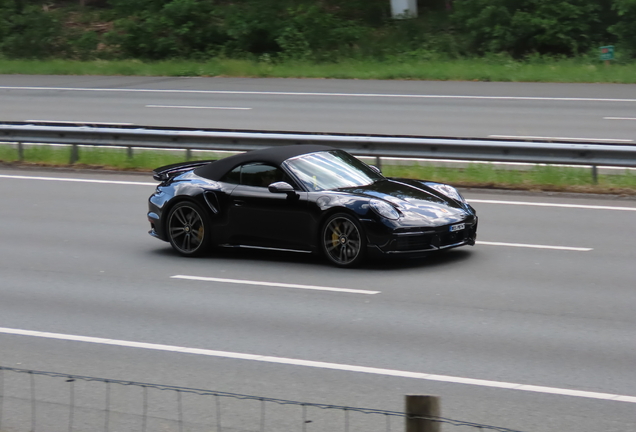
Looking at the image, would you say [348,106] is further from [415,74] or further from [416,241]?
[416,241]

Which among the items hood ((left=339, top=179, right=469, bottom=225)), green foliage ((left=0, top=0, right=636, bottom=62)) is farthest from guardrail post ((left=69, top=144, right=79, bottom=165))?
green foliage ((left=0, top=0, right=636, bottom=62))

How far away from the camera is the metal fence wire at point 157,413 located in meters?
5.93

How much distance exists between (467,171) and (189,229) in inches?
244

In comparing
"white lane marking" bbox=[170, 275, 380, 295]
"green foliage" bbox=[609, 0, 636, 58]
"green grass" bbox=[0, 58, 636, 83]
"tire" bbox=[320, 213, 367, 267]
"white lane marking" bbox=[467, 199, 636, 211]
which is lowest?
"white lane marking" bbox=[467, 199, 636, 211]

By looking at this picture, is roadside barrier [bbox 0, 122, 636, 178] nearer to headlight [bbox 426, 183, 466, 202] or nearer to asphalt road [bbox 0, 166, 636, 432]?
asphalt road [bbox 0, 166, 636, 432]

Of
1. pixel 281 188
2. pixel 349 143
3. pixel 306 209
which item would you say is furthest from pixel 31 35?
pixel 306 209

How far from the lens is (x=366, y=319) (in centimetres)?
841

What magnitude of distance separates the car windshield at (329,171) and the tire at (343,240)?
0.52 m

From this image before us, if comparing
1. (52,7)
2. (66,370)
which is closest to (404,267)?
(66,370)

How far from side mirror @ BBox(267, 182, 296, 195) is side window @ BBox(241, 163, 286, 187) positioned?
0.25m

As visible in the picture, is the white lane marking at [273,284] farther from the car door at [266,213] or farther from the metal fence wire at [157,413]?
the metal fence wire at [157,413]

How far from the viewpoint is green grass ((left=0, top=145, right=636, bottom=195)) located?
586 inches

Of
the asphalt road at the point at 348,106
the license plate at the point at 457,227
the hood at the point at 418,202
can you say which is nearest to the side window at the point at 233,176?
the hood at the point at 418,202

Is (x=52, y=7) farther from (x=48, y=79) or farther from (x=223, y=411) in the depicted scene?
(x=223, y=411)
